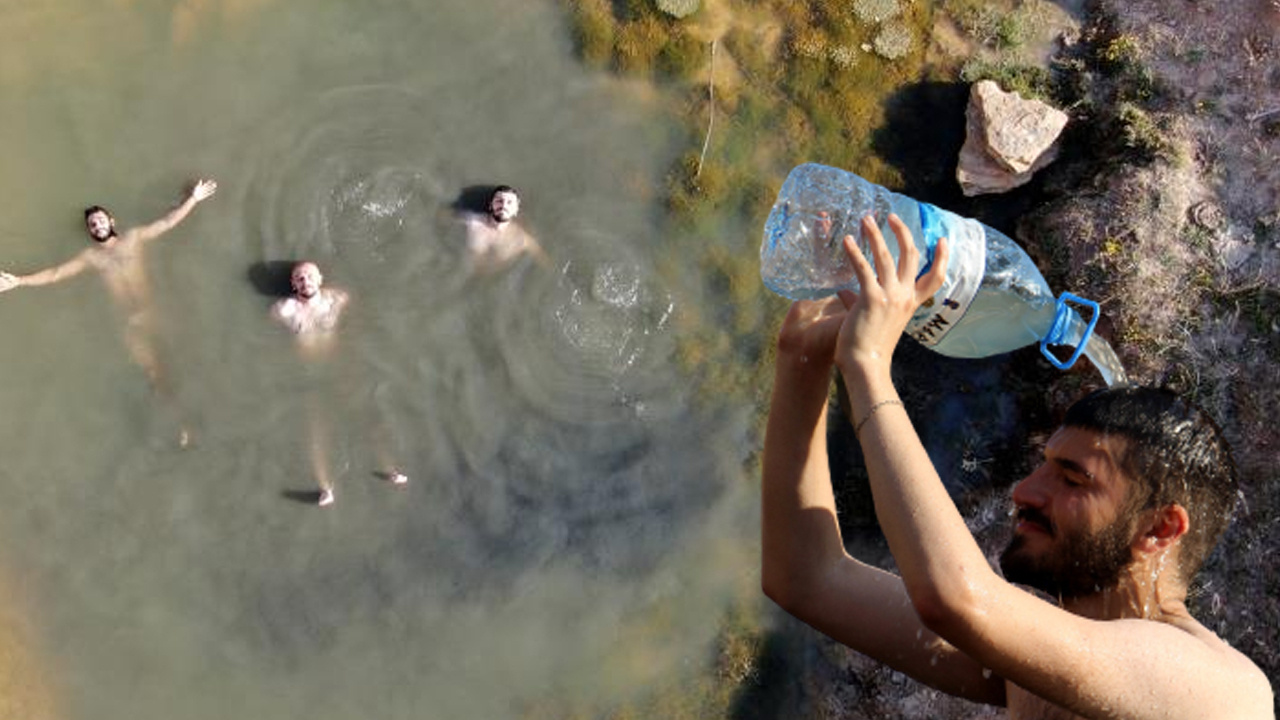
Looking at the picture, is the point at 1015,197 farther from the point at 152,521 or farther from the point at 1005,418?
the point at 152,521

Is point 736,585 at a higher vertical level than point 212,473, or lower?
lower

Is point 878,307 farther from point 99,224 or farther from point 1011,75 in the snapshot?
point 99,224

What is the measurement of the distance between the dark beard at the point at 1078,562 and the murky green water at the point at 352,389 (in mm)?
4366

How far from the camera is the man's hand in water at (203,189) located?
24.4 feet

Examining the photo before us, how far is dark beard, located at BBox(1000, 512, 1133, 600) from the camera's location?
343 cm

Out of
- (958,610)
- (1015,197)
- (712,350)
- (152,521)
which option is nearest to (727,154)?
(712,350)

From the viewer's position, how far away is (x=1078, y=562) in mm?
3438

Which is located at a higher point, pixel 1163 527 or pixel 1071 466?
pixel 1071 466

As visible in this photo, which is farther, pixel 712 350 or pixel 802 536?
pixel 712 350

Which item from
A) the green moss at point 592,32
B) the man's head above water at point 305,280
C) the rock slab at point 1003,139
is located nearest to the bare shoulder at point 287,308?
the man's head above water at point 305,280

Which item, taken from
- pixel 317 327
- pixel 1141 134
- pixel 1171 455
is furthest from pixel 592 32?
pixel 1171 455

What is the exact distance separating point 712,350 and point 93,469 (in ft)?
15.0

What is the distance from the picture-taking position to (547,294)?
25.4 ft

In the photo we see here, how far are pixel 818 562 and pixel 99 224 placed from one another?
583cm
